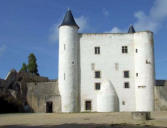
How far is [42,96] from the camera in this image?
126 ft

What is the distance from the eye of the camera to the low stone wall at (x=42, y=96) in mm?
37312

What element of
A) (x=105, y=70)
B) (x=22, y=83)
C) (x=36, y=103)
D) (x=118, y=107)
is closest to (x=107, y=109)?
(x=118, y=107)

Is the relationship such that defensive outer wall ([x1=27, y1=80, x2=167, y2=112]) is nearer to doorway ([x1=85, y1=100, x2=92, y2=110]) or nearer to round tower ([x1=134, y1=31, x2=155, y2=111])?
round tower ([x1=134, y1=31, x2=155, y2=111])

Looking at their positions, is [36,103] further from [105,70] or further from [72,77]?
[105,70]

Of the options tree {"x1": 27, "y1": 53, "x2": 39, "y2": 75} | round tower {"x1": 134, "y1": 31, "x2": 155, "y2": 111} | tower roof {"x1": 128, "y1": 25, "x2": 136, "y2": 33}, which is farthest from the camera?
tree {"x1": 27, "y1": 53, "x2": 39, "y2": 75}

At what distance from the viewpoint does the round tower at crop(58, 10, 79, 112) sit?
36688 mm

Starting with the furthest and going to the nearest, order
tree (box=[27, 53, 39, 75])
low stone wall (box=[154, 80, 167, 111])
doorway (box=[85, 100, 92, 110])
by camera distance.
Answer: tree (box=[27, 53, 39, 75]) < doorway (box=[85, 100, 92, 110]) < low stone wall (box=[154, 80, 167, 111])

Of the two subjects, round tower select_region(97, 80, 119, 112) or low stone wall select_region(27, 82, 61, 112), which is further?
low stone wall select_region(27, 82, 61, 112)

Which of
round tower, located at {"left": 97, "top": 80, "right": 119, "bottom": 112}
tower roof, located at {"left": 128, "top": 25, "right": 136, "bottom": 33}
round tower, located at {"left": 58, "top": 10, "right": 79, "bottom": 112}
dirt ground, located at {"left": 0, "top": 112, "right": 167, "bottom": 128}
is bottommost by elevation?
dirt ground, located at {"left": 0, "top": 112, "right": 167, "bottom": 128}

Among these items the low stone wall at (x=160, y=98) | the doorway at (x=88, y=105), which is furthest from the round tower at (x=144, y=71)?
the doorway at (x=88, y=105)

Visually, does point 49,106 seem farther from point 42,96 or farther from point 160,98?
point 160,98

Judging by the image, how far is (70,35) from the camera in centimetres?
3800

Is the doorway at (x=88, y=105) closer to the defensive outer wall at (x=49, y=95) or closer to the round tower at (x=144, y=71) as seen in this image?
the defensive outer wall at (x=49, y=95)

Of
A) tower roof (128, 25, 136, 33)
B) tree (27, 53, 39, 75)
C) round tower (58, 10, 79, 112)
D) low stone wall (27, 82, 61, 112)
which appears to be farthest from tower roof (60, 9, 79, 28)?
tree (27, 53, 39, 75)
